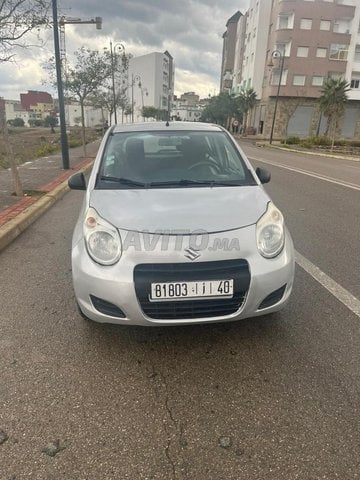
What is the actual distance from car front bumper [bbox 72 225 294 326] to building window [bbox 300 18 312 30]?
5103cm

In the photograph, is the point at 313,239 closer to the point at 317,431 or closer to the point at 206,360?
the point at 206,360

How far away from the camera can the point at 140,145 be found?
392 centimetres

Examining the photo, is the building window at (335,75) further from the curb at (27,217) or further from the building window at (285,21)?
the curb at (27,217)

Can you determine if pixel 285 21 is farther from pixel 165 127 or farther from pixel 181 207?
pixel 181 207

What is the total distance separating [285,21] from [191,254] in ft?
171

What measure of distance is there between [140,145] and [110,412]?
2600 millimetres

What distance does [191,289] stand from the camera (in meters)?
2.50

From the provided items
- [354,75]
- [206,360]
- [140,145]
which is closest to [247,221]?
[206,360]

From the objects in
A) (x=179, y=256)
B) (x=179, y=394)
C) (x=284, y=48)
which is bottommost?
(x=179, y=394)

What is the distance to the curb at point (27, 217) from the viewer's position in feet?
17.1

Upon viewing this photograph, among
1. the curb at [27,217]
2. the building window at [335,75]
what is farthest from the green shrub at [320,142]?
the curb at [27,217]

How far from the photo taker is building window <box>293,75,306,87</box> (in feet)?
152

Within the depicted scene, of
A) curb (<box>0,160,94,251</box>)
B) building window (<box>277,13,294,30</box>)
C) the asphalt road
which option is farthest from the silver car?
building window (<box>277,13,294,30</box>)

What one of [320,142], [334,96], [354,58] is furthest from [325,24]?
[320,142]
